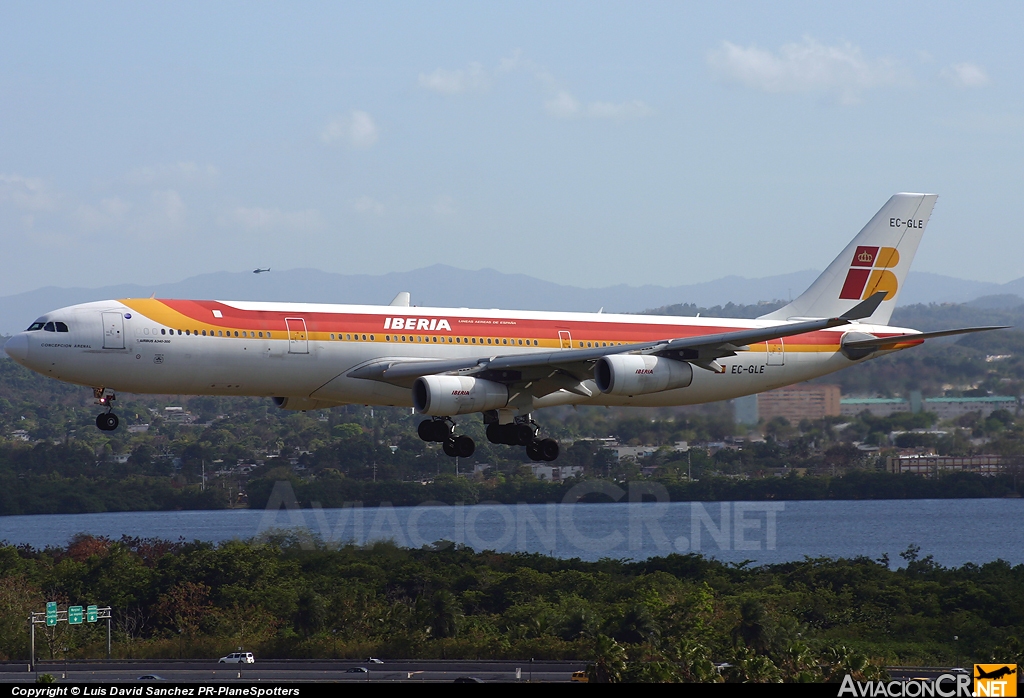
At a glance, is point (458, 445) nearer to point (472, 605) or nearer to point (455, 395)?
point (455, 395)

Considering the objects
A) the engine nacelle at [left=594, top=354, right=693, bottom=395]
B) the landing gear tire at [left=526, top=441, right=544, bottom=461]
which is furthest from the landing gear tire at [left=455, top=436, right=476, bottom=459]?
the engine nacelle at [left=594, top=354, right=693, bottom=395]

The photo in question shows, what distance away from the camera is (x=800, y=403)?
71875 mm

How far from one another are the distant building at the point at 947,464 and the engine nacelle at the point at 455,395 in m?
61.8

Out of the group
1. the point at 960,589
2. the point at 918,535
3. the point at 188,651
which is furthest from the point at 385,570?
the point at 918,535

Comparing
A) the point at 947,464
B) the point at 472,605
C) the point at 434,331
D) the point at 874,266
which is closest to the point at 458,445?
the point at 434,331

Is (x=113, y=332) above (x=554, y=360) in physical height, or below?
above

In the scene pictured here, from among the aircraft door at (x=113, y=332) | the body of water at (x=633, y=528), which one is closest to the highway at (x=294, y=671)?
the body of water at (x=633, y=528)

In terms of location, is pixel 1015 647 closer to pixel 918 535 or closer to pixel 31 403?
pixel 918 535

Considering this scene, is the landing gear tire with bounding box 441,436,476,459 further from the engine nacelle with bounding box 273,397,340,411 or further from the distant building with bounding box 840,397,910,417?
the distant building with bounding box 840,397,910,417

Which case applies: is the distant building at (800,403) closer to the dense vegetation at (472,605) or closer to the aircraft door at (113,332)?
the dense vegetation at (472,605)

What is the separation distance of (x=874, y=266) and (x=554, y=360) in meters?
17.1

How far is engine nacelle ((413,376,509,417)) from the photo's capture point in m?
39.2

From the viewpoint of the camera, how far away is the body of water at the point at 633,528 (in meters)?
113

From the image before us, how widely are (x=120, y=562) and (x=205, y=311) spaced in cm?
6327
